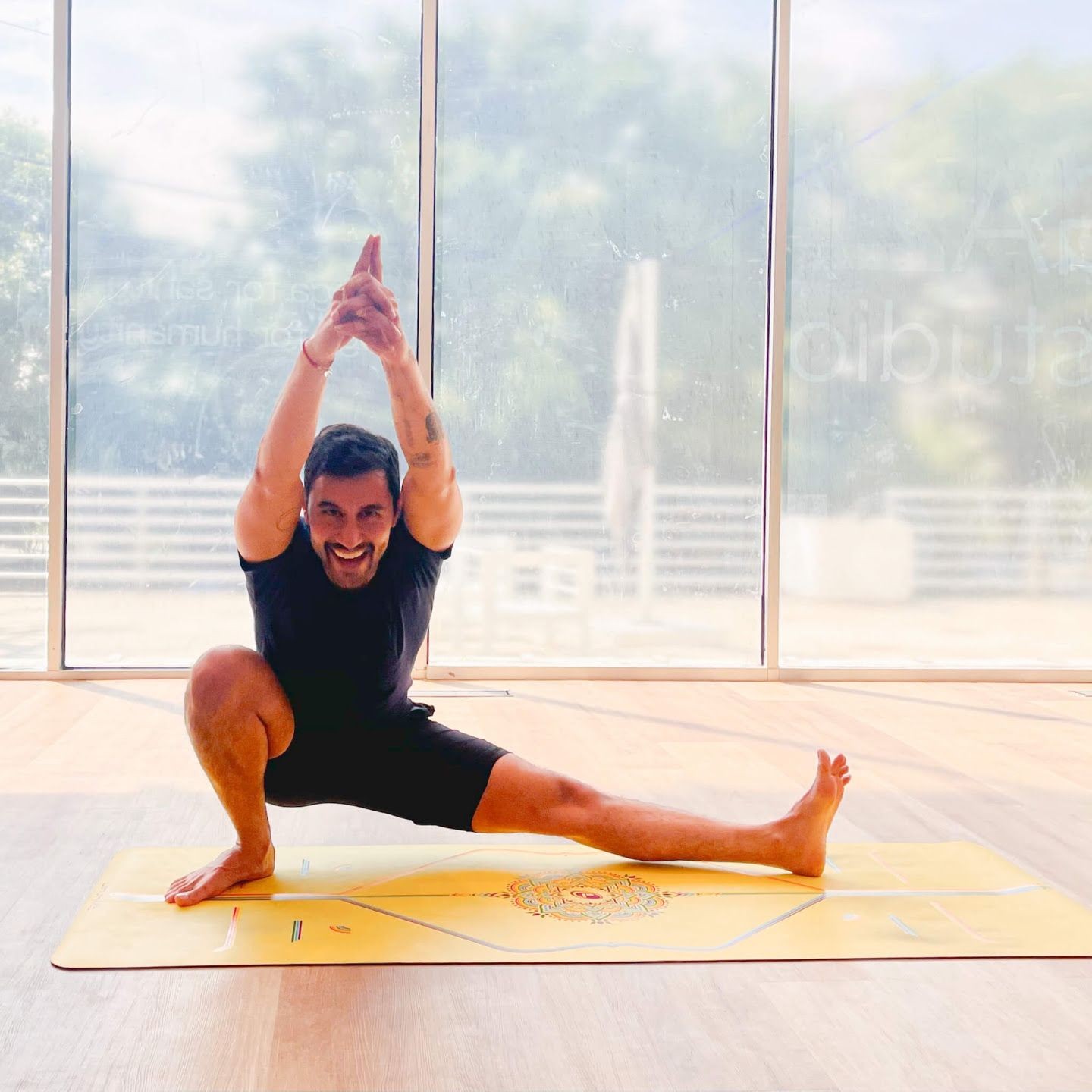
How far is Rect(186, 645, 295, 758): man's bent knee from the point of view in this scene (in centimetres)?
196

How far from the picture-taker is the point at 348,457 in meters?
2.04

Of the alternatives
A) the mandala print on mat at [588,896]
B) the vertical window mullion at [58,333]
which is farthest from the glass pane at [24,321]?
the mandala print on mat at [588,896]

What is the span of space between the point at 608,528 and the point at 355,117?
5.40 feet

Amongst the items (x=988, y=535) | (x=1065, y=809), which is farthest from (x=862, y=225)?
(x=1065, y=809)

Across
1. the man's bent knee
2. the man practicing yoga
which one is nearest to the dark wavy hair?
the man practicing yoga

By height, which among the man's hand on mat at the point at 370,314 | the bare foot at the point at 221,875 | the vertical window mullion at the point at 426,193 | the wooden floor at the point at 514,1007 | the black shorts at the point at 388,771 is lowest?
the wooden floor at the point at 514,1007

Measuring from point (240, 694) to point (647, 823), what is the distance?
706 mm

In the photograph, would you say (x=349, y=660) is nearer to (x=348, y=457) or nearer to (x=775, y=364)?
(x=348, y=457)

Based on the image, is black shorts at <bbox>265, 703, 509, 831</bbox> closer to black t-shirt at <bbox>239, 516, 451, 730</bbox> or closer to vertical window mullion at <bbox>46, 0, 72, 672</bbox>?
black t-shirt at <bbox>239, 516, 451, 730</bbox>

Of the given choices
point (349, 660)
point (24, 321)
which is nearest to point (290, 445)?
point (349, 660)

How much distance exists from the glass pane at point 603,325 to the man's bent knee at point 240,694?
2473 millimetres

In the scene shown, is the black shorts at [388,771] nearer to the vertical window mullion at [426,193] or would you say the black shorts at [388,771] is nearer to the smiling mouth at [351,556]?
the smiling mouth at [351,556]

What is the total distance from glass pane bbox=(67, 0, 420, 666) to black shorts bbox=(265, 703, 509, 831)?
2464 millimetres

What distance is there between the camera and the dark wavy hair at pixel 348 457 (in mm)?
2033
